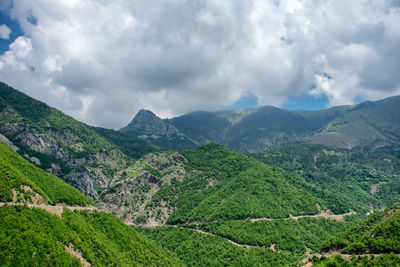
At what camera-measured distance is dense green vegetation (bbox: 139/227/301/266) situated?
153500 mm

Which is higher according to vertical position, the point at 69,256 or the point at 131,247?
the point at 69,256

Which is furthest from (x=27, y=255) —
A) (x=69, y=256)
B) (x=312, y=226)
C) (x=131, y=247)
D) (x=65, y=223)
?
(x=312, y=226)

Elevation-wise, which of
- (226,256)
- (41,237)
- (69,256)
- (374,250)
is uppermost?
(374,250)

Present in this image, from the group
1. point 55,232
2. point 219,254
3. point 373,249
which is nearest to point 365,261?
point 373,249

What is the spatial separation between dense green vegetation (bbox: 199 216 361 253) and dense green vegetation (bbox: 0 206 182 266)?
68327 millimetres

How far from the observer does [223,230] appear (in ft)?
608

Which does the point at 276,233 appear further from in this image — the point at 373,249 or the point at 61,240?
the point at 61,240

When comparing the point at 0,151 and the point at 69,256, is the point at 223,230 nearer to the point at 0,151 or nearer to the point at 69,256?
the point at 69,256

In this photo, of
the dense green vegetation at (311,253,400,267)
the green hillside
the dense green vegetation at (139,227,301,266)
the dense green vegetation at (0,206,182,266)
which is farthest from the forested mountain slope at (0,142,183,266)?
the green hillside

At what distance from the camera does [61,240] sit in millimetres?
83875

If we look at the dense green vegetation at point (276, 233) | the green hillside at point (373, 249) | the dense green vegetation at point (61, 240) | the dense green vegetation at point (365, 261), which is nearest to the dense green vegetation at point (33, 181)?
the dense green vegetation at point (61, 240)

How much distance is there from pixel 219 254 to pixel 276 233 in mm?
41449

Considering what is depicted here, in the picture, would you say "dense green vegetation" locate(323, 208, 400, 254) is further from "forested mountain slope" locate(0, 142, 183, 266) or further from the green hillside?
"forested mountain slope" locate(0, 142, 183, 266)

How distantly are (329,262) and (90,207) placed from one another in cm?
10168
